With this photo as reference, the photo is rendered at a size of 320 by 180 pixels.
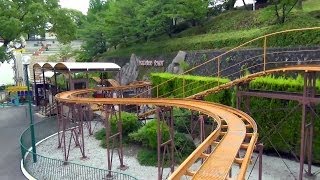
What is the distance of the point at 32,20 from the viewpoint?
28125 millimetres

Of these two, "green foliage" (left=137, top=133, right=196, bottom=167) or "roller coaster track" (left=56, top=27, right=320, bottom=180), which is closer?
"roller coaster track" (left=56, top=27, right=320, bottom=180)

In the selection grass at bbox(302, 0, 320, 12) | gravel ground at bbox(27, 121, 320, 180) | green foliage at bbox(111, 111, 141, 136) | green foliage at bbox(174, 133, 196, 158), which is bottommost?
gravel ground at bbox(27, 121, 320, 180)

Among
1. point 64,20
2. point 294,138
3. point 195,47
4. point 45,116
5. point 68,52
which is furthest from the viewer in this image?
point 68,52

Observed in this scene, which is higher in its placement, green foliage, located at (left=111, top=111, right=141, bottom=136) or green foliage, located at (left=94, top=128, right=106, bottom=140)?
green foliage, located at (left=111, top=111, right=141, bottom=136)

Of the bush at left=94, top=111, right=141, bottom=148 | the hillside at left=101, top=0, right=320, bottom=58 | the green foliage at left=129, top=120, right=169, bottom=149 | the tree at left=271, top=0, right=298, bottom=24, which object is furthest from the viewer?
the tree at left=271, top=0, right=298, bottom=24

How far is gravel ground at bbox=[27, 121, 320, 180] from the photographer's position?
12977mm

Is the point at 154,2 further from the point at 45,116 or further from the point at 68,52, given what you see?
the point at 68,52

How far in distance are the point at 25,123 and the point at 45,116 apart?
2049 mm

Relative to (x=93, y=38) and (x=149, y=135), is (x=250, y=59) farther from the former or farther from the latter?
(x=93, y=38)

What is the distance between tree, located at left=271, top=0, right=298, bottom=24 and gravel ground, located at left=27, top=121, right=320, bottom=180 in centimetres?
1313

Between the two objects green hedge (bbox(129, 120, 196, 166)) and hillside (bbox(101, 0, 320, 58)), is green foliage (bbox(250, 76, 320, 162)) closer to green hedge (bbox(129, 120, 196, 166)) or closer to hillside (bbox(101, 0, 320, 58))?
green hedge (bbox(129, 120, 196, 166))

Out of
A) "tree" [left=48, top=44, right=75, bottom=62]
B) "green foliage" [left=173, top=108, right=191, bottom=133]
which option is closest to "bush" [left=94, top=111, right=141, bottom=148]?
"green foliage" [left=173, top=108, right=191, bottom=133]

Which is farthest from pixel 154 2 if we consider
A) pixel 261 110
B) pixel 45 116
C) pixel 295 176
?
pixel 295 176

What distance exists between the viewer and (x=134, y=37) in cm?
3666
